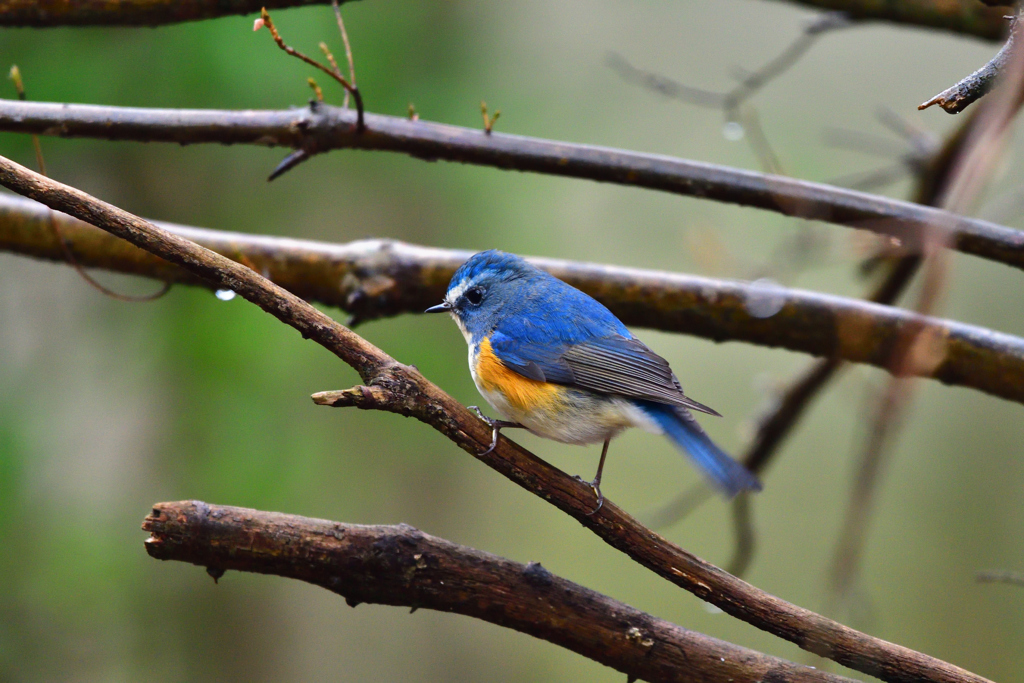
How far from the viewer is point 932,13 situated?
7.18 ft

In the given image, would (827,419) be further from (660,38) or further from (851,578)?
(851,578)

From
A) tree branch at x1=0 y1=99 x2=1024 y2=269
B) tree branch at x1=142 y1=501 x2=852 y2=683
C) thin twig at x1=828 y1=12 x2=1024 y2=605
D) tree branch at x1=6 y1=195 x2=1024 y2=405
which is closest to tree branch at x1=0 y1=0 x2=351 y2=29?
tree branch at x1=0 y1=99 x2=1024 y2=269

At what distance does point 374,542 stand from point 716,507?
3.31 metres

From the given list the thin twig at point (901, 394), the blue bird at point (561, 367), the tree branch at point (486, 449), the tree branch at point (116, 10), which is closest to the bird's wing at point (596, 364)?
the blue bird at point (561, 367)

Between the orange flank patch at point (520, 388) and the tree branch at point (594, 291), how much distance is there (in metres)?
0.53

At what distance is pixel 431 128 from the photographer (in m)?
1.89

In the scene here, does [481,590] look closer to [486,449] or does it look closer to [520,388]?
[486,449]

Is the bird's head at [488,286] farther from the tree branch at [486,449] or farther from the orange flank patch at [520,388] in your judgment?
the tree branch at [486,449]

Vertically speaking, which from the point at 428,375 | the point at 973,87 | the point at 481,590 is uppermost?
the point at 973,87

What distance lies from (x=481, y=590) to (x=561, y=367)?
1.66 ft

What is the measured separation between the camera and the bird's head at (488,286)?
1784mm

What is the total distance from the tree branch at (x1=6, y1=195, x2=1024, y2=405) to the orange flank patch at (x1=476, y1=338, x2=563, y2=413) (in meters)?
0.53

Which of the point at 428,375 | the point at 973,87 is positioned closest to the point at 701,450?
the point at 973,87

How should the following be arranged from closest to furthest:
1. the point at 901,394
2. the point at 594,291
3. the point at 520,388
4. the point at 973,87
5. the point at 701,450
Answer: the point at 901,394, the point at 973,87, the point at 701,450, the point at 520,388, the point at 594,291
